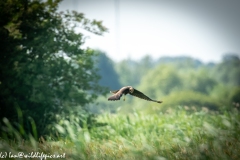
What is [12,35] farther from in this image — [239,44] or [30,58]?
[239,44]

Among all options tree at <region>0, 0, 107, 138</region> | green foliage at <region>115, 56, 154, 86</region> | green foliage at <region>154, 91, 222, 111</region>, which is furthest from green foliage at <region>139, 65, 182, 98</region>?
tree at <region>0, 0, 107, 138</region>

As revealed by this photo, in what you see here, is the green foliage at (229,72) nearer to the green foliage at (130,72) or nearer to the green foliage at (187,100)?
the green foliage at (130,72)

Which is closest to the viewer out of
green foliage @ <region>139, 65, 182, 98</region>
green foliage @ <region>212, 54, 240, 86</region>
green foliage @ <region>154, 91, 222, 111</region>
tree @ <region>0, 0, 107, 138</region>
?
tree @ <region>0, 0, 107, 138</region>

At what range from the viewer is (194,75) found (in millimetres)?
43562

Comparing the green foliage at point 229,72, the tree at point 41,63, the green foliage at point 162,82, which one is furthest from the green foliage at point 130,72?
the tree at point 41,63

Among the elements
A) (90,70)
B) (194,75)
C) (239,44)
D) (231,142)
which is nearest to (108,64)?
(194,75)

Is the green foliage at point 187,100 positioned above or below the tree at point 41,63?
below

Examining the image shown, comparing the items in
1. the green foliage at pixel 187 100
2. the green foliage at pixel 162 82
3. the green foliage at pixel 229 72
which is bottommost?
the green foliage at pixel 187 100

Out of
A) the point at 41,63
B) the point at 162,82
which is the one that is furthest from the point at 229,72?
the point at 41,63

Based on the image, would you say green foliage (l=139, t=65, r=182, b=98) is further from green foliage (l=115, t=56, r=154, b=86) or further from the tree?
the tree

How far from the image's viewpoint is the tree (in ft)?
26.1

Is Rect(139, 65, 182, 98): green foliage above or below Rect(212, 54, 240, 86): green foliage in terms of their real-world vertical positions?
below

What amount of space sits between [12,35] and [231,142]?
18.4 feet

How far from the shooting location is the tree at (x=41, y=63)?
795 cm
